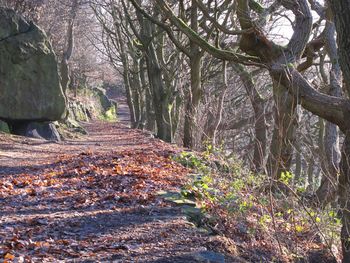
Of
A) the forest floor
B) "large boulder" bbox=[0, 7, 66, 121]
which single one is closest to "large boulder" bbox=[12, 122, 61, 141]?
"large boulder" bbox=[0, 7, 66, 121]

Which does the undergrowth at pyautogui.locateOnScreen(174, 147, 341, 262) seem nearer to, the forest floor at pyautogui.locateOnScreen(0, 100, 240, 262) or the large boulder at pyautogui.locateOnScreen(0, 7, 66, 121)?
the forest floor at pyautogui.locateOnScreen(0, 100, 240, 262)

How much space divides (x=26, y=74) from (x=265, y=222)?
10.7 meters

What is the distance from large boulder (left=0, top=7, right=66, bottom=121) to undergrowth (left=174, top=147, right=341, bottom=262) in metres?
8.90

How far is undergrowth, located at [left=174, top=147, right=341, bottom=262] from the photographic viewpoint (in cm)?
557

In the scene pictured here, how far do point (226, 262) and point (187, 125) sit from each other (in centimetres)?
955

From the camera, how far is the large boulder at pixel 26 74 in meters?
14.5

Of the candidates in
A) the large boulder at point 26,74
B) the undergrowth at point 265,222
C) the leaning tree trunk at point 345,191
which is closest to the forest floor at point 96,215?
the undergrowth at point 265,222

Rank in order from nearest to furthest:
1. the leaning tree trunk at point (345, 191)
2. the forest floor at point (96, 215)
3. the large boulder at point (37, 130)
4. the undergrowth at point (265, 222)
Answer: the forest floor at point (96, 215) < the leaning tree trunk at point (345, 191) < the undergrowth at point (265, 222) < the large boulder at point (37, 130)

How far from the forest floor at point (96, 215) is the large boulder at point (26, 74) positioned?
214 inches

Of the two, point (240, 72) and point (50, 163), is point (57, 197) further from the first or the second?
point (240, 72)

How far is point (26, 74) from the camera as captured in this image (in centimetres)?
1496

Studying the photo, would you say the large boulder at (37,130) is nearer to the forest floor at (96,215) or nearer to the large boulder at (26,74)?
the large boulder at (26,74)

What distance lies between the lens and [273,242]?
5.96 meters

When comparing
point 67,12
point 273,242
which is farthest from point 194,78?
point 67,12
